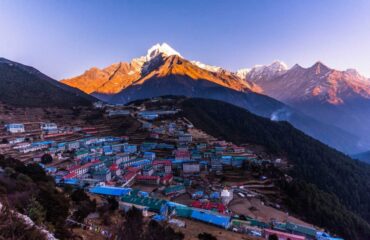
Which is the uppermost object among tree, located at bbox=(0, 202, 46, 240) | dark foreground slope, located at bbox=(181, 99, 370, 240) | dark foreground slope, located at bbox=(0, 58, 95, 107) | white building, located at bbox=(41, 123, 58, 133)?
dark foreground slope, located at bbox=(0, 58, 95, 107)

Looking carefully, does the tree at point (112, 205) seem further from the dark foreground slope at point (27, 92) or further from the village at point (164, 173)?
the dark foreground slope at point (27, 92)

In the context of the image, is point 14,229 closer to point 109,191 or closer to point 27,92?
point 109,191

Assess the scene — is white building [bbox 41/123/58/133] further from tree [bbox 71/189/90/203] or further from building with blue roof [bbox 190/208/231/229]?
building with blue roof [bbox 190/208/231/229]

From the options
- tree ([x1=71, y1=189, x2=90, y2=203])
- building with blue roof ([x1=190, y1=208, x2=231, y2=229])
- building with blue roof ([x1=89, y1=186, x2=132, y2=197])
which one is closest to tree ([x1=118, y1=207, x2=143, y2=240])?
tree ([x1=71, y1=189, x2=90, y2=203])

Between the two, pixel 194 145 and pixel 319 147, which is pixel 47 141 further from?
pixel 319 147

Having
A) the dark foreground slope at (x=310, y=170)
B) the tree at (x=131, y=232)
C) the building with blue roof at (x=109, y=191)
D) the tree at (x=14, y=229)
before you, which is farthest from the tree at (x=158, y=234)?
the dark foreground slope at (x=310, y=170)

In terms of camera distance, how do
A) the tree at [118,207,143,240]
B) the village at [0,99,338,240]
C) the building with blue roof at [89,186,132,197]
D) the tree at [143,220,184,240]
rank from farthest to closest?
the building with blue roof at [89,186,132,197] → the village at [0,99,338,240] → the tree at [143,220,184,240] → the tree at [118,207,143,240]

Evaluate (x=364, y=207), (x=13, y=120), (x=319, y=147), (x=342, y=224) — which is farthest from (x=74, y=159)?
(x=319, y=147)
